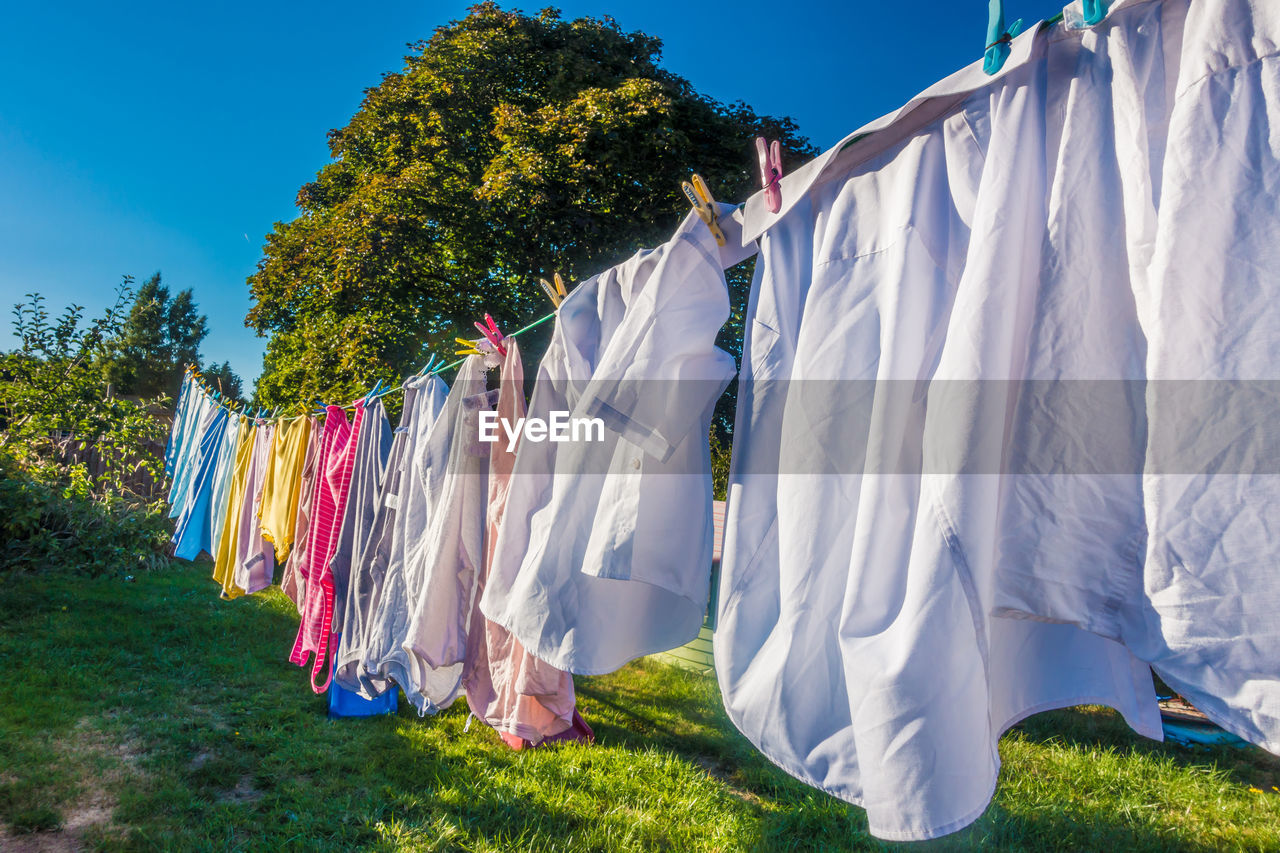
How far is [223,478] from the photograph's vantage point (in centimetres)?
443

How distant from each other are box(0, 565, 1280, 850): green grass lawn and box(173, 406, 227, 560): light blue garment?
39.2 inches

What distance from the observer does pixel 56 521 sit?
6.03 metres

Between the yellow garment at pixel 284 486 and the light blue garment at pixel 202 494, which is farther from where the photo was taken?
the light blue garment at pixel 202 494

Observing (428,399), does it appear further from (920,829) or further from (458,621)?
(920,829)

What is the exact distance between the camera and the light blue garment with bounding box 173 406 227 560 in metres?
4.54

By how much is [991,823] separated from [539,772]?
1.52m

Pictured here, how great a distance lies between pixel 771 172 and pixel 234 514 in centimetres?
403

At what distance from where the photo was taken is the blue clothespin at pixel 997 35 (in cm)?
78

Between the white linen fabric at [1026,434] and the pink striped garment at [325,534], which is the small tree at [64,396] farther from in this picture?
the white linen fabric at [1026,434]

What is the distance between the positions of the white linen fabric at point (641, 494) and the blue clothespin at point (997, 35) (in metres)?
0.51

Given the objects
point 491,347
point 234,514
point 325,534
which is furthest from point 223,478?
point 491,347

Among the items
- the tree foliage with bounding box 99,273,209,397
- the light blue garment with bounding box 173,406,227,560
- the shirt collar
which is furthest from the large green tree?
the tree foliage with bounding box 99,273,209,397

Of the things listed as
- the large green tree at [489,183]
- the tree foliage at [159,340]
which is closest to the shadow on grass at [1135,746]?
the large green tree at [489,183]

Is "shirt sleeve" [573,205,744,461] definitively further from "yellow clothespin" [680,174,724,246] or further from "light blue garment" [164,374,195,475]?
"light blue garment" [164,374,195,475]
